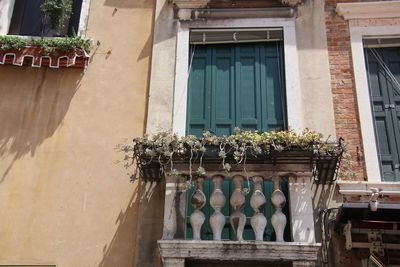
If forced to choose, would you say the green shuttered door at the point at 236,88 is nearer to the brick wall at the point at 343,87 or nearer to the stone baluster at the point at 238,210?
the brick wall at the point at 343,87

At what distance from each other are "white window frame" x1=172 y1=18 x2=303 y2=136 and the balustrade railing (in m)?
1.29

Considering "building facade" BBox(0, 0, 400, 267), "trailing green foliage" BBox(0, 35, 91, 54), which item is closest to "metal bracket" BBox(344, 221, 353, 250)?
"building facade" BBox(0, 0, 400, 267)

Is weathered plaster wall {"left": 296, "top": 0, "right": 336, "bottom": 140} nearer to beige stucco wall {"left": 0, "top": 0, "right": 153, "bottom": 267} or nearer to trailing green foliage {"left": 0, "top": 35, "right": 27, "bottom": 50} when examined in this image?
beige stucco wall {"left": 0, "top": 0, "right": 153, "bottom": 267}

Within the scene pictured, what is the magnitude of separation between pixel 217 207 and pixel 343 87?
297 centimetres

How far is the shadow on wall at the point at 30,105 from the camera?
8586mm

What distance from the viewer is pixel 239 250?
699 cm

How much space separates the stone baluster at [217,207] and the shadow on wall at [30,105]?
2.86m

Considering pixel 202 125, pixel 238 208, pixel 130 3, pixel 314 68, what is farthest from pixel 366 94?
pixel 130 3

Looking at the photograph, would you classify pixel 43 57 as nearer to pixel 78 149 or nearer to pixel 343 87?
pixel 78 149

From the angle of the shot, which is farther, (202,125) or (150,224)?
(202,125)

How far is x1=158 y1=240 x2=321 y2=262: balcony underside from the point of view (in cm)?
695

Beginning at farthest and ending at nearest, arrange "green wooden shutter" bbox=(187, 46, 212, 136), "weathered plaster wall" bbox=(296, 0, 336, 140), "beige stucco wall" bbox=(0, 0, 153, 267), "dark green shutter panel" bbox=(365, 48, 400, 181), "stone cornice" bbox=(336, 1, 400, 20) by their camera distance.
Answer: "stone cornice" bbox=(336, 1, 400, 20) → "green wooden shutter" bbox=(187, 46, 212, 136) → "weathered plaster wall" bbox=(296, 0, 336, 140) → "dark green shutter panel" bbox=(365, 48, 400, 181) → "beige stucco wall" bbox=(0, 0, 153, 267)

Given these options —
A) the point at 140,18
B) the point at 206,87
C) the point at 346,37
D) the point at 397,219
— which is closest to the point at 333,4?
the point at 346,37

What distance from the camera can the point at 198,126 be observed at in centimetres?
860
